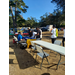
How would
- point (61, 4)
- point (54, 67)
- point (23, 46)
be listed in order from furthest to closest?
point (61, 4) → point (23, 46) → point (54, 67)

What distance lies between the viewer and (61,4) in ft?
39.7

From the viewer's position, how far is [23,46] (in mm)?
5059
